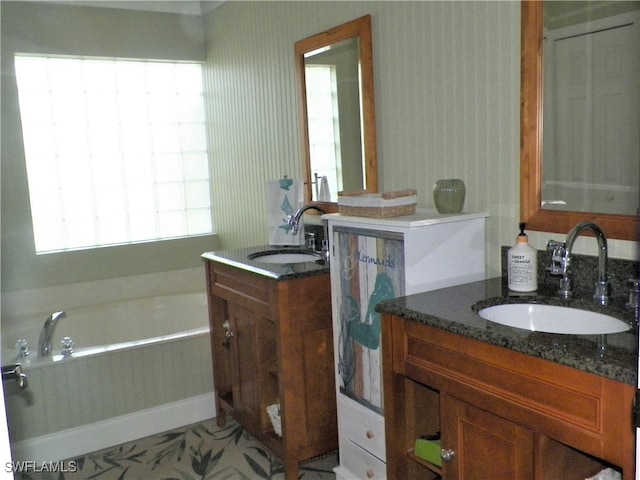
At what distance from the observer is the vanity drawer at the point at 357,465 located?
7.39ft

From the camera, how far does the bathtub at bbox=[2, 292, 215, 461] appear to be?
280 centimetres

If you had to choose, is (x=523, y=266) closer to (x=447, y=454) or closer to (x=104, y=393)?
(x=447, y=454)

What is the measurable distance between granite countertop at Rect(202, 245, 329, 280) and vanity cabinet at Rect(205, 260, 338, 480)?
0.07ft

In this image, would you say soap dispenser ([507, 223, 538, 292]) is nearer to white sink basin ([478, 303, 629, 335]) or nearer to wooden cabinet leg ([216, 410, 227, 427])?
white sink basin ([478, 303, 629, 335])

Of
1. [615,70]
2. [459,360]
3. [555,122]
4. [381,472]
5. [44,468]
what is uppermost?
[615,70]

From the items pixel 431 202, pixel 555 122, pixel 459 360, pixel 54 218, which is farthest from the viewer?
pixel 54 218

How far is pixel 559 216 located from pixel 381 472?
1.11m

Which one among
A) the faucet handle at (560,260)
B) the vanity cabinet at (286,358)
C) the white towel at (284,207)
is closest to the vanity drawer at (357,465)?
the vanity cabinet at (286,358)

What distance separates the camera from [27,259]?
12.6 feet

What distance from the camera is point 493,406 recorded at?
1.52 m

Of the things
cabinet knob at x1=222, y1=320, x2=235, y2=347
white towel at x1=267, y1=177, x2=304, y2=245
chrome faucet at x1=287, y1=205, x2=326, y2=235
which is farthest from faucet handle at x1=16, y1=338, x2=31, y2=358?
chrome faucet at x1=287, y1=205, x2=326, y2=235

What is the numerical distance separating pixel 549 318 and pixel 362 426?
87 centimetres

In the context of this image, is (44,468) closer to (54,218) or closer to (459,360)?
(54,218)

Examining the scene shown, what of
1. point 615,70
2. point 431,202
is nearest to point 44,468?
point 431,202
